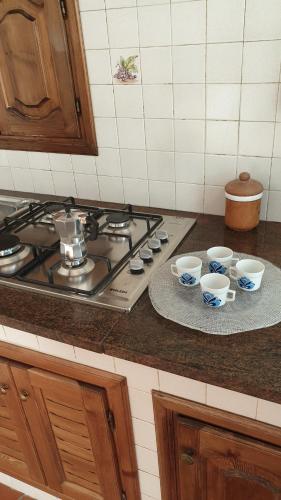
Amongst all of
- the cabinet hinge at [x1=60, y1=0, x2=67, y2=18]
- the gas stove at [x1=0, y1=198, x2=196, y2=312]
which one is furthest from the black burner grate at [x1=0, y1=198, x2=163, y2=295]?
the cabinet hinge at [x1=60, y1=0, x2=67, y2=18]

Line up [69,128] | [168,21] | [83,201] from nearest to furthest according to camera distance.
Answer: [168,21]
[69,128]
[83,201]

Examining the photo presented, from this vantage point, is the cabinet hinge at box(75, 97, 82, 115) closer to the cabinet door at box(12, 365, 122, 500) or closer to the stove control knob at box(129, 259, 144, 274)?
the stove control knob at box(129, 259, 144, 274)

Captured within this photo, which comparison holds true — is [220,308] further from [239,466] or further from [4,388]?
[4,388]

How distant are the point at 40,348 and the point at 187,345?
1.40ft

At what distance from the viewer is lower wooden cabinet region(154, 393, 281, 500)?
2.70 ft

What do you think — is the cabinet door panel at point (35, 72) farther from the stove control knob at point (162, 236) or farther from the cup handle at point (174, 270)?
the cup handle at point (174, 270)

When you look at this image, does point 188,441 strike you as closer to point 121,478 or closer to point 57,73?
point 121,478

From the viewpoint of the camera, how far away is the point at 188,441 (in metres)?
0.90

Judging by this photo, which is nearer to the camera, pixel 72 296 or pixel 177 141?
pixel 72 296

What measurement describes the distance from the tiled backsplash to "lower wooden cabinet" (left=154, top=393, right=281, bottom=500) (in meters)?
0.70

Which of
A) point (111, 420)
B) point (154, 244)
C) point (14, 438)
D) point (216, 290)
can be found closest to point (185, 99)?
point (154, 244)

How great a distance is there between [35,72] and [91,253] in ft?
2.31

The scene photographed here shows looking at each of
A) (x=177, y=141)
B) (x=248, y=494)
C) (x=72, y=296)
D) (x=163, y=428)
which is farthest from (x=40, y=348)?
(x=177, y=141)

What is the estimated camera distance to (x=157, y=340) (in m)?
0.84
